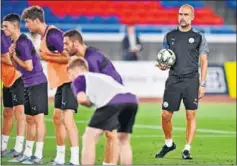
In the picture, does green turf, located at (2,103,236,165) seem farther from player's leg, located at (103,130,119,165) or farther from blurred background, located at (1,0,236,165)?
player's leg, located at (103,130,119,165)

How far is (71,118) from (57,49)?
1050 mm

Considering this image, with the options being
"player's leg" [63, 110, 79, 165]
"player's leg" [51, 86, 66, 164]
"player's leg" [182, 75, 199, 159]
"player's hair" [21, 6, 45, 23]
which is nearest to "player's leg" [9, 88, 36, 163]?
"player's leg" [51, 86, 66, 164]

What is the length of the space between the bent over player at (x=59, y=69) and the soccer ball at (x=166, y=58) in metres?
1.88

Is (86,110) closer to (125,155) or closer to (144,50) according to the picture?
(144,50)

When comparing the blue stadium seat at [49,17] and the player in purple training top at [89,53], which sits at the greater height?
the player in purple training top at [89,53]

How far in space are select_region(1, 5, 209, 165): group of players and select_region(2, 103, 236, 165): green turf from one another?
0.54m

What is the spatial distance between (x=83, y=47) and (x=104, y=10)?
3072cm

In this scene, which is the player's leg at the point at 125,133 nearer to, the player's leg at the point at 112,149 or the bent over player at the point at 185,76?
the player's leg at the point at 112,149

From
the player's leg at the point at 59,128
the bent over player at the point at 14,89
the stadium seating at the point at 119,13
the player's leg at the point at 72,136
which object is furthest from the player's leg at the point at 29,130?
the stadium seating at the point at 119,13

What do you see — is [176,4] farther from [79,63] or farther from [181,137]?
[79,63]

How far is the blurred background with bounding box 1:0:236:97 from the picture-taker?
1398 inches

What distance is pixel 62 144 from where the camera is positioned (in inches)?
530

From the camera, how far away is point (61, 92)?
529 inches

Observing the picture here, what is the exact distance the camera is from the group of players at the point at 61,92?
34.6ft
